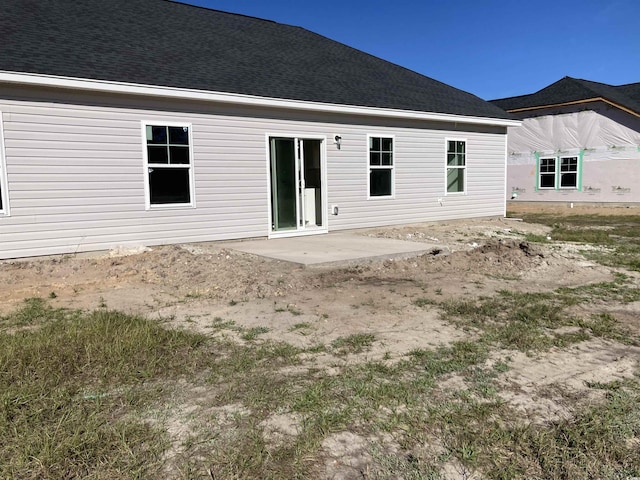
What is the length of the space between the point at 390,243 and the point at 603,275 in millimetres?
3747

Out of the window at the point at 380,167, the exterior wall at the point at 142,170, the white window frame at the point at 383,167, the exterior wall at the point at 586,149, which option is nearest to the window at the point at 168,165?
the exterior wall at the point at 142,170

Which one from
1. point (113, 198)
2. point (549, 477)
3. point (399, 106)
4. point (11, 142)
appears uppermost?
point (399, 106)

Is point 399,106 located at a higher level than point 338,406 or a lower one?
higher

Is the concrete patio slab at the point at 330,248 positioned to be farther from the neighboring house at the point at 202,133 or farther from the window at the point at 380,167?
the window at the point at 380,167

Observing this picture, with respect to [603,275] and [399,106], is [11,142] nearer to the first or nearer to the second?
[399,106]

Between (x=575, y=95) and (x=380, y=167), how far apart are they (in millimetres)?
14484

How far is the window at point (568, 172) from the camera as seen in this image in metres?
22.6

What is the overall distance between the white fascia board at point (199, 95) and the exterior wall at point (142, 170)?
0.88 feet

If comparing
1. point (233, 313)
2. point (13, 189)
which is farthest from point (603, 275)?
point (13, 189)

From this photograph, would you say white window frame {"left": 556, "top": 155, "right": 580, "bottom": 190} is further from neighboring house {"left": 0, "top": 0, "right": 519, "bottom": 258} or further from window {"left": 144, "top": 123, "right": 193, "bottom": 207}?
window {"left": 144, "top": 123, "right": 193, "bottom": 207}

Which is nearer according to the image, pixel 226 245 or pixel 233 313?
pixel 233 313

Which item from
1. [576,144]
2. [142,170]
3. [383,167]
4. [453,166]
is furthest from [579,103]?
[142,170]

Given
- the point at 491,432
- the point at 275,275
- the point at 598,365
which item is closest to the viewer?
the point at 491,432

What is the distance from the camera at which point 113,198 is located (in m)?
8.84
